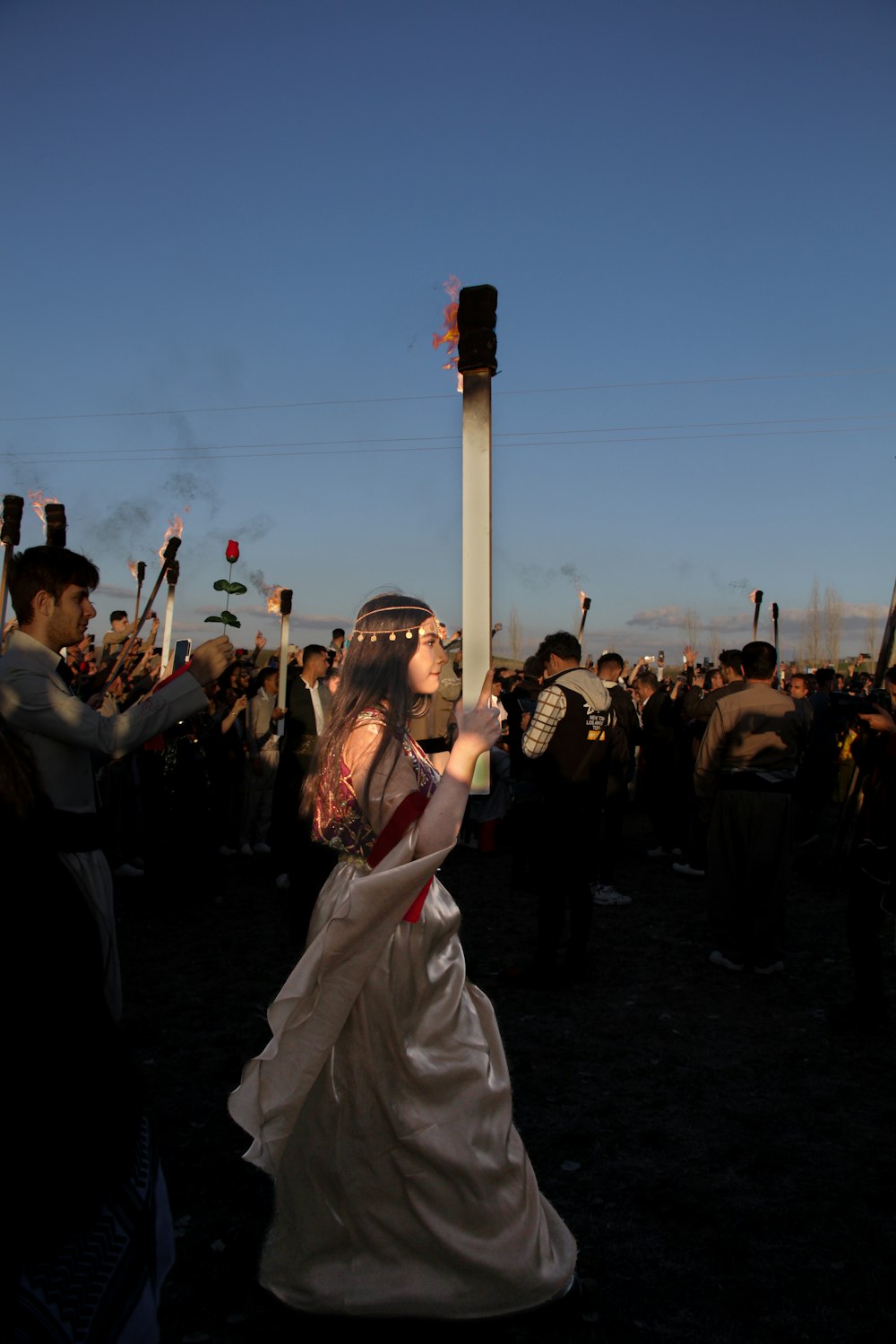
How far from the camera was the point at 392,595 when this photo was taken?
10.3 feet

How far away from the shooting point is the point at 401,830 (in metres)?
2.75

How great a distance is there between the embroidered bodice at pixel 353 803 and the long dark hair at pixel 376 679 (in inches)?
1.0

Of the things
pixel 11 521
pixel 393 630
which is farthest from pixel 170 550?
pixel 393 630

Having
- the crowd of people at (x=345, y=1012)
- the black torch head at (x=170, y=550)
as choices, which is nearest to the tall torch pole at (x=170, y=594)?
the black torch head at (x=170, y=550)

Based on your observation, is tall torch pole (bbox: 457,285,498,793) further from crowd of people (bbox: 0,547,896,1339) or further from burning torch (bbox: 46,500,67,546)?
burning torch (bbox: 46,500,67,546)

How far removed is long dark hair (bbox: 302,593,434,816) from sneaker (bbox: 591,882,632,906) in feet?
20.6

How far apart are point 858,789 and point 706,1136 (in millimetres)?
2873

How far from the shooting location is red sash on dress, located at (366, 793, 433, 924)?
9.05 ft

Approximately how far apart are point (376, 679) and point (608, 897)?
6553 millimetres

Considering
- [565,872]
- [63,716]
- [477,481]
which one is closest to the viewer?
[477,481]

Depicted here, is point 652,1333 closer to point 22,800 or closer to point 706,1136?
point 706,1136

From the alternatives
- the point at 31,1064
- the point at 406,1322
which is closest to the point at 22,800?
the point at 31,1064

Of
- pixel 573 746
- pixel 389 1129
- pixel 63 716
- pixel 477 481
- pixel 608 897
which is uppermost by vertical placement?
pixel 477 481

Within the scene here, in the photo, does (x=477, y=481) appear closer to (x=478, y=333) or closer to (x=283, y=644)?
(x=478, y=333)
